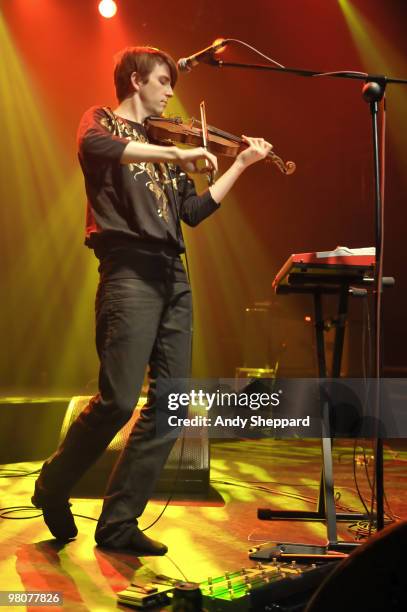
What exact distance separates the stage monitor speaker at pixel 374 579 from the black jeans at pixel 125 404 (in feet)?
4.43

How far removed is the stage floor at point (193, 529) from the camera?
185 centimetres

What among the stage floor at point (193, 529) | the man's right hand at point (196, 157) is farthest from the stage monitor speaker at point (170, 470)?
the man's right hand at point (196, 157)

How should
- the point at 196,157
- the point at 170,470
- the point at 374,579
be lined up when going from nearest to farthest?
1. the point at 374,579
2. the point at 196,157
3. the point at 170,470

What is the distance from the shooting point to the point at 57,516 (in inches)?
86.1

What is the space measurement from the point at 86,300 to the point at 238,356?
1725mm

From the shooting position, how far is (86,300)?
254 inches

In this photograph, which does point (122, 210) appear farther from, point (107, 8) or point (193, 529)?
point (107, 8)

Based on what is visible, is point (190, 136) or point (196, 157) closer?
point (196, 157)

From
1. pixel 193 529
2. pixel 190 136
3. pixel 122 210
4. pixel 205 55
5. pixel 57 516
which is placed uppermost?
pixel 205 55

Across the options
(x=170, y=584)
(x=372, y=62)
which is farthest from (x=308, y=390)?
(x=372, y=62)

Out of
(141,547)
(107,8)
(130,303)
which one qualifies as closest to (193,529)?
(141,547)

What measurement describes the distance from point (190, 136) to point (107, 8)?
3881 mm

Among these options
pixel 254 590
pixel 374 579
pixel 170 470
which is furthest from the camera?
pixel 170 470

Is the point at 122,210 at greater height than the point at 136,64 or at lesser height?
lesser
